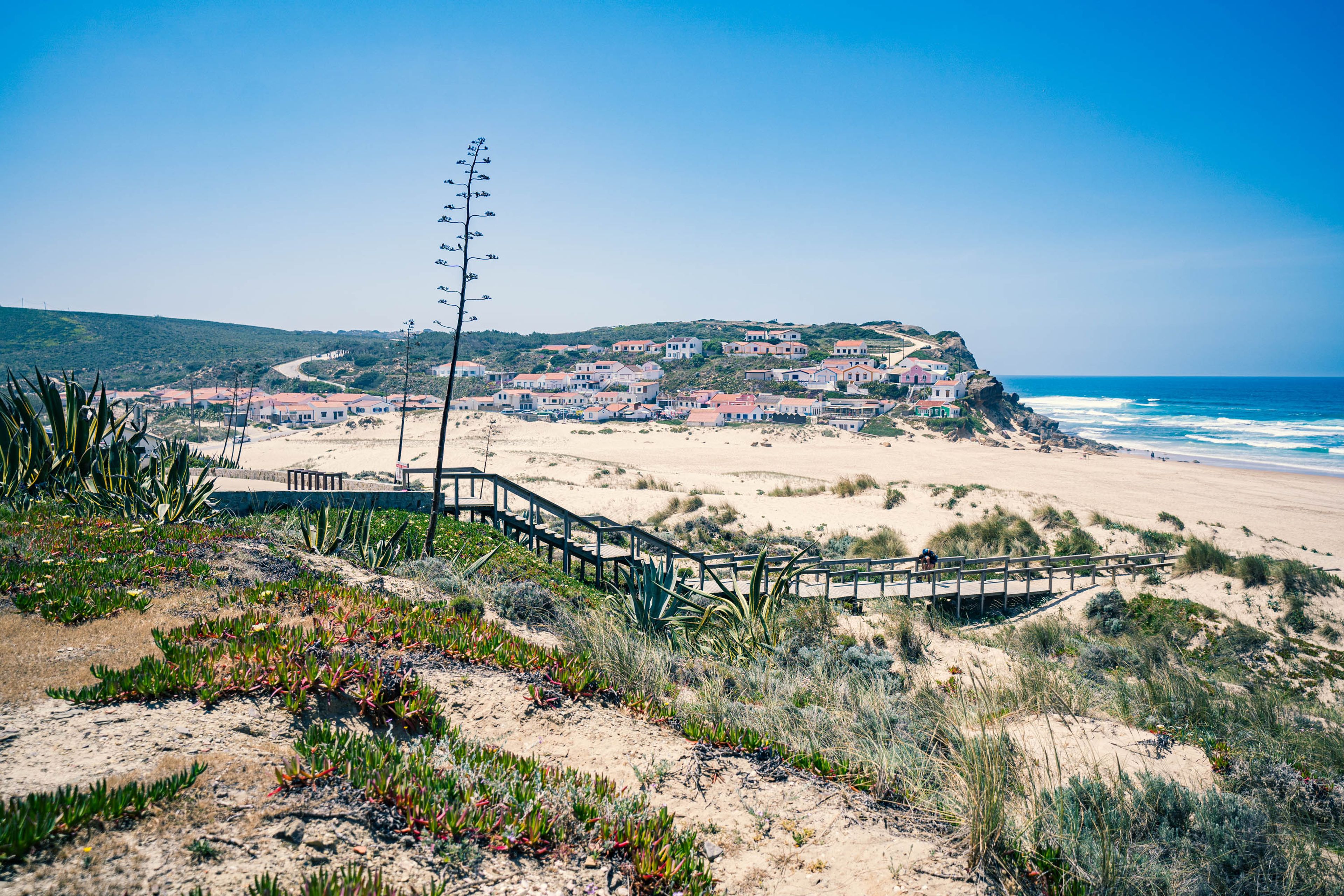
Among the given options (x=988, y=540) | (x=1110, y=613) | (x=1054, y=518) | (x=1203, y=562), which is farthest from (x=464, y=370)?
(x=1110, y=613)

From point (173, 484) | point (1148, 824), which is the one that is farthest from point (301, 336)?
point (1148, 824)

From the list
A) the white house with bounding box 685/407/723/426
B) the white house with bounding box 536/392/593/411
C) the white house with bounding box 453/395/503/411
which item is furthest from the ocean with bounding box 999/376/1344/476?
the white house with bounding box 453/395/503/411

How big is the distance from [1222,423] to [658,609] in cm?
9876

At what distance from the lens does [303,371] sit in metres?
103

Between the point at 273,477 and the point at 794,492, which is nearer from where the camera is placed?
the point at 273,477

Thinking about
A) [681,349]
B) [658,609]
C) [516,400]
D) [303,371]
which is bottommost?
[658,609]

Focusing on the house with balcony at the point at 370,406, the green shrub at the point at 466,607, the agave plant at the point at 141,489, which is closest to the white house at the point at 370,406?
the house with balcony at the point at 370,406

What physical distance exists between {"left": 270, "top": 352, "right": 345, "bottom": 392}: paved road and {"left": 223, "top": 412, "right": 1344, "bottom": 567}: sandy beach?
35042mm

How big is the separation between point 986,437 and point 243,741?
66702 millimetres

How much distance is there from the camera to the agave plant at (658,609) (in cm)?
756

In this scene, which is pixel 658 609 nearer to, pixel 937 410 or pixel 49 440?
pixel 49 440

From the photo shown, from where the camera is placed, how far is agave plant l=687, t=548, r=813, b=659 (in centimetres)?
729

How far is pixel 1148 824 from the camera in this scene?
383cm

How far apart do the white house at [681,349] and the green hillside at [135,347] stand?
58.5 metres
